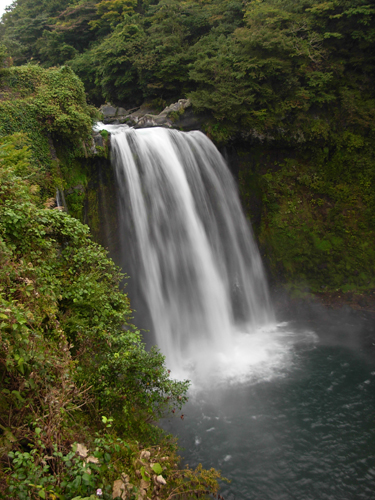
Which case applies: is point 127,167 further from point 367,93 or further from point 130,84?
point 367,93

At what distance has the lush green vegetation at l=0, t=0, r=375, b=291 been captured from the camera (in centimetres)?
1340

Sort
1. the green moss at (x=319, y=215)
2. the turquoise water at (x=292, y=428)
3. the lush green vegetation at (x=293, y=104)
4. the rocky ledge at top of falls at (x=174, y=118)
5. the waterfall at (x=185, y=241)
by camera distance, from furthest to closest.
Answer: the green moss at (x=319, y=215)
the rocky ledge at top of falls at (x=174, y=118)
the lush green vegetation at (x=293, y=104)
the waterfall at (x=185, y=241)
the turquoise water at (x=292, y=428)

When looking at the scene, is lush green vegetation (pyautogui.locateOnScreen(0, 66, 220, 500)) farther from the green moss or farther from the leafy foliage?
the green moss

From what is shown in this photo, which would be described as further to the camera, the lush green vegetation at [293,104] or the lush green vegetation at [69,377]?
the lush green vegetation at [293,104]

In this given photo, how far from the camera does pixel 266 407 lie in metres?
8.34

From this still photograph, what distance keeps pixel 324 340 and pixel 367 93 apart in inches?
471

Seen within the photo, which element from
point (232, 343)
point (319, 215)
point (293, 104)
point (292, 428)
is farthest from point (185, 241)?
point (293, 104)

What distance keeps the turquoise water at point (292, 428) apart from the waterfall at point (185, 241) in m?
2.36

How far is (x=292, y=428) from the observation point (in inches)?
303

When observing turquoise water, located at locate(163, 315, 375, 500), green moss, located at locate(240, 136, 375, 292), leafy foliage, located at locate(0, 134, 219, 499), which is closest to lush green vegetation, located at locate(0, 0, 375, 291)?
green moss, located at locate(240, 136, 375, 292)

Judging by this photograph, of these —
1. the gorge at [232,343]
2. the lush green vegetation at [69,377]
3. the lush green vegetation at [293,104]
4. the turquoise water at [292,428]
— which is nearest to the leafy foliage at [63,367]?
the lush green vegetation at [69,377]

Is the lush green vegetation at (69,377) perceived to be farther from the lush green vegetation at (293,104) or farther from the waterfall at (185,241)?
the lush green vegetation at (293,104)

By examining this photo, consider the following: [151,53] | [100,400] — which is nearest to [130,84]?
[151,53]

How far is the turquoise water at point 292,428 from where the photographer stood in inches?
253
